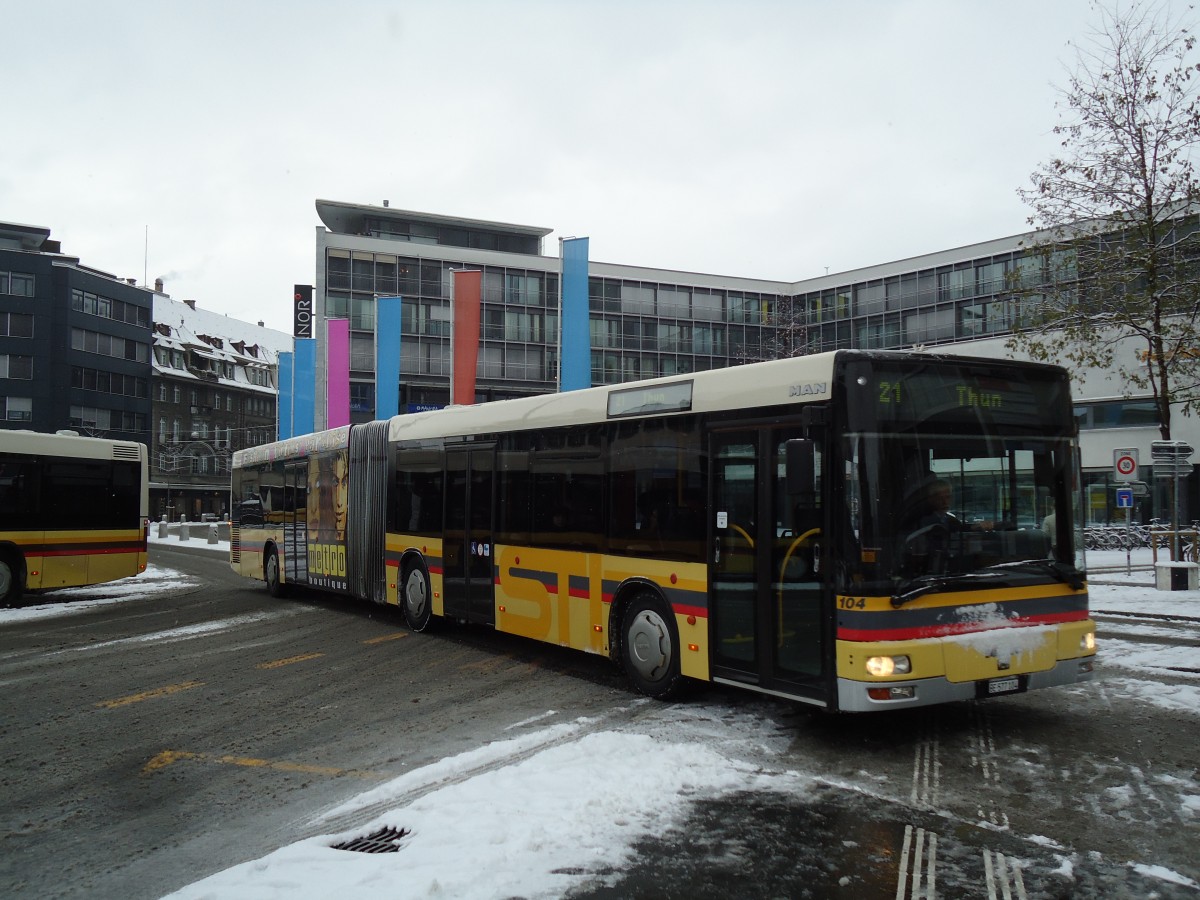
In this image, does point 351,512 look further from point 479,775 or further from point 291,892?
point 291,892

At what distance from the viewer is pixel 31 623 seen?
50.2ft

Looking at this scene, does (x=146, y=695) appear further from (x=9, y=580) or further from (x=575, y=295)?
(x=575, y=295)

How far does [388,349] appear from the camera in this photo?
34.7 metres

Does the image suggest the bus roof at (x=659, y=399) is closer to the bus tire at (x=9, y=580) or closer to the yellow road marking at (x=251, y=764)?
the yellow road marking at (x=251, y=764)

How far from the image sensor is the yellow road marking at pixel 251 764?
649 centimetres

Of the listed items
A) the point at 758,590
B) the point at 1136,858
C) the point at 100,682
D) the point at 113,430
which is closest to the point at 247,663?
the point at 100,682

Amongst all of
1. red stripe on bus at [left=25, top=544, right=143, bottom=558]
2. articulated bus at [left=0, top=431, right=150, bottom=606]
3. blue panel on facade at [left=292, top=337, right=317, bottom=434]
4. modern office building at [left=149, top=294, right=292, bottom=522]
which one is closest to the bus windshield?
articulated bus at [left=0, top=431, right=150, bottom=606]

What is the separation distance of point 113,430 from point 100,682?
7253 centimetres

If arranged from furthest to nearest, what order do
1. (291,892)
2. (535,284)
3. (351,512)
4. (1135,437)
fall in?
(535,284) < (1135,437) < (351,512) < (291,892)

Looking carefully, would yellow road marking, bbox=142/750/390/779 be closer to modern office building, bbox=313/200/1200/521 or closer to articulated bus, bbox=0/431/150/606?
articulated bus, bbox=0/431/150/606

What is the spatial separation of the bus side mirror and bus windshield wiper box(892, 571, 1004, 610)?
0.94m

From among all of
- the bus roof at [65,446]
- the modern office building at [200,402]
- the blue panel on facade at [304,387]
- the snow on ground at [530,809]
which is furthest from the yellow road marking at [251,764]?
the modern office building at [200,402]

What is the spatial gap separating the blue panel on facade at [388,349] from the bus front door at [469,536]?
22974mm

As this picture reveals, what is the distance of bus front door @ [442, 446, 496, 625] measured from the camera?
1130 cm
